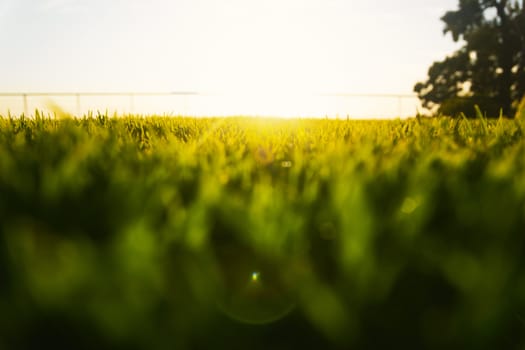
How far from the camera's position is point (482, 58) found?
1029 inches

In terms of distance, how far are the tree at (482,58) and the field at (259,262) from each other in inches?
1061

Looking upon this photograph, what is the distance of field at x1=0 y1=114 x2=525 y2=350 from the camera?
76 centimetres

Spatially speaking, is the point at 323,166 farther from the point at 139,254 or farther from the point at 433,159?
the point at 139,254

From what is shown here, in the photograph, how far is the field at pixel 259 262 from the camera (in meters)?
0.76

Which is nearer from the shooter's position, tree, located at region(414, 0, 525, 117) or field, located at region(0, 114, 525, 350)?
field, located at region(0, 114, 525, 350)

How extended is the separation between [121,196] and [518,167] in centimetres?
125

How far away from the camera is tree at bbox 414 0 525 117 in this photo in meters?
25.8

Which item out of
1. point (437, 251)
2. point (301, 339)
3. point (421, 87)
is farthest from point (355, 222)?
point (421, 87)

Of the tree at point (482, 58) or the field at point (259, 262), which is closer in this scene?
the field at point (259, 262)

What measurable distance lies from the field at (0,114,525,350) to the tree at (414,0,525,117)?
27.0 meters

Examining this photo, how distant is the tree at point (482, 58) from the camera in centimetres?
2584

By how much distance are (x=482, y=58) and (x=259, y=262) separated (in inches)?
1133

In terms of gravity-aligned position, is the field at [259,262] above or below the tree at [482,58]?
below

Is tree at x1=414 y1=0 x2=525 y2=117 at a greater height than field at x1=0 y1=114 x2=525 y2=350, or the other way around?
tree at x1=414 y1=0 x2=525 y2=117
